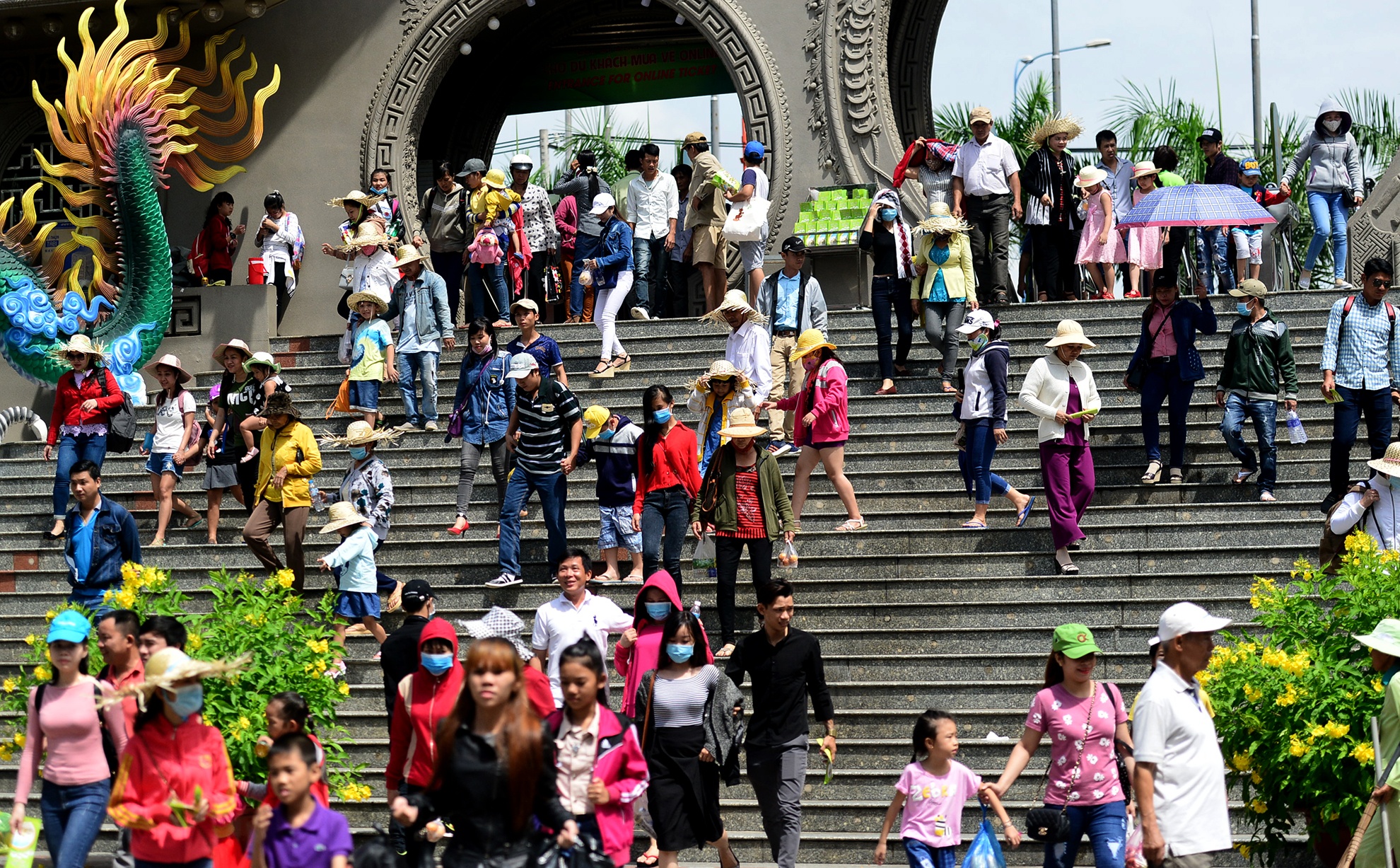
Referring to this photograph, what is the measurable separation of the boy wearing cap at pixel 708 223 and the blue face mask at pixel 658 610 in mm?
8465

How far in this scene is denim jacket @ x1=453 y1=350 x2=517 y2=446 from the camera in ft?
44.1

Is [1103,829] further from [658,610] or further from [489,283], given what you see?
[489,283]

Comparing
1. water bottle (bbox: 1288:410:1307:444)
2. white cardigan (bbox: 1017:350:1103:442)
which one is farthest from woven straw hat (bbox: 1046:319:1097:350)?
water bottle (bbox: 1288:410:1307:444)

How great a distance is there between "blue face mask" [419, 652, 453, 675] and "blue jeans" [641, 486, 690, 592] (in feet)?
13.6

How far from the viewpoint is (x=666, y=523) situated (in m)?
12.1

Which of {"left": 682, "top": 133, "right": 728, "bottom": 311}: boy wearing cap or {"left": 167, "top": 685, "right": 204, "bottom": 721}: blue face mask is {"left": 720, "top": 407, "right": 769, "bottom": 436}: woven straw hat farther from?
{"left": 682, "top": 133, "right": 728, "bottom": 311}: boy wearing cap

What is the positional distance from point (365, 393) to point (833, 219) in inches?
240

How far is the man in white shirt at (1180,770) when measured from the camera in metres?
6.60

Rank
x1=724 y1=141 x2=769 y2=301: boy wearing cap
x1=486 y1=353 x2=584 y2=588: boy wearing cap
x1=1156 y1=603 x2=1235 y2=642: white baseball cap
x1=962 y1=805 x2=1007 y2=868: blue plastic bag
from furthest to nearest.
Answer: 1. x1=724 y1=141 x2=769 y2=301: boy wearing cap
2. x1=486 y1=353 x2=584 y2=588: boy wearing cap
3. x1=962 y1=805 x2=1007 y2=868: blue plastic bag
4. x1=1156 y1=603 x2=1235 y2=642: white baseball cap

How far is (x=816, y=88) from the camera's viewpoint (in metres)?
19.7

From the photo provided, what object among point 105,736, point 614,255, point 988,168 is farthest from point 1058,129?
point 105,736

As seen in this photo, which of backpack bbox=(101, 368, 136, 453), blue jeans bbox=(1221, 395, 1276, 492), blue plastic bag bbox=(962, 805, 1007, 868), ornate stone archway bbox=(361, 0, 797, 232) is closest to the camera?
blue plastic bag bbox=(962, 805, 1007, 868)

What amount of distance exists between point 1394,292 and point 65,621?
11781 millimetres

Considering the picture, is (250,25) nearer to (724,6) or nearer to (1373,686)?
(724,6)
